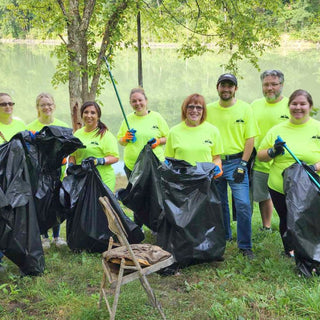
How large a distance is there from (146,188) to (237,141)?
3.37ft

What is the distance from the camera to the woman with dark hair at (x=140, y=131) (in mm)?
4114

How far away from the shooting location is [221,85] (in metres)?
3.63

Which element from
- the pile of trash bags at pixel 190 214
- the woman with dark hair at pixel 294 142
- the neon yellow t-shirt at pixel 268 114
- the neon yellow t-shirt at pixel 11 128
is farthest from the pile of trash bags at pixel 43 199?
the neon yellow t-shirt at pixel 268 114

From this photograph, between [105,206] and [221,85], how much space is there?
1867 mm

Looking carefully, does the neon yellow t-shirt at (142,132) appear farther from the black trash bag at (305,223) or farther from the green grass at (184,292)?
the black trash bag at (305,223)

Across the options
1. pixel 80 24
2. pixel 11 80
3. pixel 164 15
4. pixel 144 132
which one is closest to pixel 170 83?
pixel 11 80

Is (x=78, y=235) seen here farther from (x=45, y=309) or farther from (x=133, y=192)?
(x=45, y=309)

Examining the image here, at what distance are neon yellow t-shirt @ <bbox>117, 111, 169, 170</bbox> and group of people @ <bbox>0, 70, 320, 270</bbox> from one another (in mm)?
11

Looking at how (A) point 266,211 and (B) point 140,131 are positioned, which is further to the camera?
(A) point 266,211

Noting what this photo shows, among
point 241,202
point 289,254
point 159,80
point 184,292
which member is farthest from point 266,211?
point 159,80

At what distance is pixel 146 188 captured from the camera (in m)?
3.88

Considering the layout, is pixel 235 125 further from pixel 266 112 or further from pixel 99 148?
pixel 99 148

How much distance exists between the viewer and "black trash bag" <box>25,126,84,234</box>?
3.52 metres

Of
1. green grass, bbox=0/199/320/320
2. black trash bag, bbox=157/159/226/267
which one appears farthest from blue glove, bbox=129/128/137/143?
green grass, bbox=0/199/320/320
